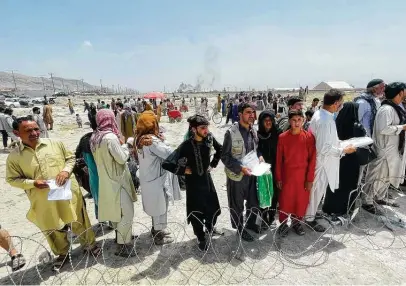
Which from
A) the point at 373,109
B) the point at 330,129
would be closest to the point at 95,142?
the point at 330,129

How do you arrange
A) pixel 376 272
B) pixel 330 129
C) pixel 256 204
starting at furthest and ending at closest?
1. pixel 256 204
2. pixel 330 129
3. pixel 376 272

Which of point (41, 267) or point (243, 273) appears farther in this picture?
point (41, 267)

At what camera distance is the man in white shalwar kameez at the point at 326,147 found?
11.5ft

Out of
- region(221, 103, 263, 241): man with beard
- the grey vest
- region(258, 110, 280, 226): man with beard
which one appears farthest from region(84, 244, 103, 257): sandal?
region(258, 110, 280, 226): man with beard

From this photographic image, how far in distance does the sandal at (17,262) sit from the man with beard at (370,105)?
550 cm

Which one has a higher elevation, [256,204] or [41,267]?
[256,204]

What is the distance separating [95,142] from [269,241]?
2.70 m

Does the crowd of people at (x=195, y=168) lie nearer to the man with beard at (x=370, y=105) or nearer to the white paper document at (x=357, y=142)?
the white paper document at (x=357, y=142)

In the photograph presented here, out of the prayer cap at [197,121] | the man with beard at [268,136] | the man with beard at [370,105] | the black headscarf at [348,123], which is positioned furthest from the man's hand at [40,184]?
the man with beard at [370,105]

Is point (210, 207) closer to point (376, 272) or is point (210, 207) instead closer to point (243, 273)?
point (243, 273)

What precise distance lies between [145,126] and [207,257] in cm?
188

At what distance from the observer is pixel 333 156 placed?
3.61 metres

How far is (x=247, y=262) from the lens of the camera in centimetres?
336

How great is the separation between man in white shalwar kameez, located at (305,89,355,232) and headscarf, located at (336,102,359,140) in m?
0.41
